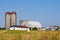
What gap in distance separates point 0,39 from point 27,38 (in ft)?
3.66

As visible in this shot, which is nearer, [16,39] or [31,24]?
[16,39]

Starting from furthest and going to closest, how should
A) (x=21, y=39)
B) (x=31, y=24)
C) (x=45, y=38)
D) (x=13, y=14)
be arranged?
1. (x=13, y=14)
2. (x=31, y=24)
3. (x=45, y=38)
4. (x=21, y=39)

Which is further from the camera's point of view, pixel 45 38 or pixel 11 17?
pixel 11 17

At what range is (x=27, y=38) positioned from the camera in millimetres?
7469

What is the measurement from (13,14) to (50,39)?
382 ft

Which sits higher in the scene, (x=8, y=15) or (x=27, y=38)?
(x=8, y=15)

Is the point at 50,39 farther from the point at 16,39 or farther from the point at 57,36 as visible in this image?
the point at 16,39

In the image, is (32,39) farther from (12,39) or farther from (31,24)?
(31,24)

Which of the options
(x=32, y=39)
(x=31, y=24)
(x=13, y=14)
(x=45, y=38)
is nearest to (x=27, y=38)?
(x=32, y=39)

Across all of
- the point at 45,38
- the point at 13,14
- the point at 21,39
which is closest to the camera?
the point at 21,39

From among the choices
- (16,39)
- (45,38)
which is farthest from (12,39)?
(45,38)

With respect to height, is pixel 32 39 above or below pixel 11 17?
below

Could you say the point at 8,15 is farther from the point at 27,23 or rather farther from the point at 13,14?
the point at 27,23

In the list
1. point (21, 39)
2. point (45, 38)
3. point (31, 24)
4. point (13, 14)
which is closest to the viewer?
point (21, 39)
